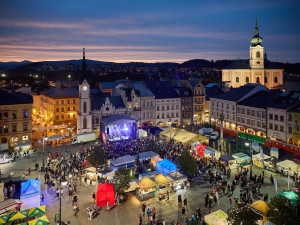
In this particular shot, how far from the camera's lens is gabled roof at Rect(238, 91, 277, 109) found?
48.6m

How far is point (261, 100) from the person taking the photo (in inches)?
2000

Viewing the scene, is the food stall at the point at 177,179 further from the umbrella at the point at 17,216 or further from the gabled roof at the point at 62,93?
the gabled roof at the point at 62,93

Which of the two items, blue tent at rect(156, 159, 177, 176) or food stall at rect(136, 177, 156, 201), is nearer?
food stall at rect(136, 177, 156, 201)

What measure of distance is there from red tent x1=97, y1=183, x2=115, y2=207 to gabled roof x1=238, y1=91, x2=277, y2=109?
116 ft

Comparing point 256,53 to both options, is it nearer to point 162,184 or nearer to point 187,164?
point 187,164

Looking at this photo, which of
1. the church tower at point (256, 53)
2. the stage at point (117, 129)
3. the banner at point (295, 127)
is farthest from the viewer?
the church tower at point (256, 53)

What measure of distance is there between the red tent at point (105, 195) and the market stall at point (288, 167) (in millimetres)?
20819

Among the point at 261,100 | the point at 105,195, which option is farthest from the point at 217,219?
the point at 261,100

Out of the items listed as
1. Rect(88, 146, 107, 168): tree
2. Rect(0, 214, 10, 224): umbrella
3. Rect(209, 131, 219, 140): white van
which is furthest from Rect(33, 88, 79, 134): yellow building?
Rect(0, 214, 10, 224): umbrella

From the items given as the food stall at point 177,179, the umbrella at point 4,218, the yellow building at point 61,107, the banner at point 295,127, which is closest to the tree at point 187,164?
the food stall at point 177,179

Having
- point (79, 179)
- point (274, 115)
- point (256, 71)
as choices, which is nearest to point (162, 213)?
point (79, 179)

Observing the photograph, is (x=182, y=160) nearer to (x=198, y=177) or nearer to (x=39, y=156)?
(x=198, y=177)

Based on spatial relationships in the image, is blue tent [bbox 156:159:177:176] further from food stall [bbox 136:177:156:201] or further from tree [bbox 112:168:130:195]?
tree [bbox 112:168:130:195]

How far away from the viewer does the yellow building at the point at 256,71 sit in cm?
8125
